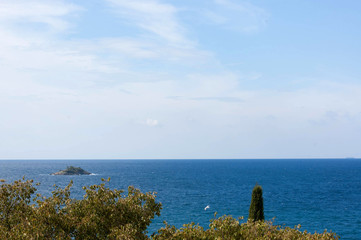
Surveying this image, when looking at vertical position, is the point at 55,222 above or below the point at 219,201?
above

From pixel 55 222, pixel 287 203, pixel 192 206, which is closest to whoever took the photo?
pixel 55 222

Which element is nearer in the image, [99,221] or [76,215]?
[99,221]

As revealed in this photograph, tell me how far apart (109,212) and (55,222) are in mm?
3053

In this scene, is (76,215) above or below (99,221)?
above

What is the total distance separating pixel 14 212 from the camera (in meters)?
21.6

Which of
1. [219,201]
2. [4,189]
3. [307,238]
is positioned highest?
[4,189]

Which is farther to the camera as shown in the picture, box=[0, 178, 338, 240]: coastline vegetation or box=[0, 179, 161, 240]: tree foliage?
box=[0, 178, 338, 240]: coastline vegetation

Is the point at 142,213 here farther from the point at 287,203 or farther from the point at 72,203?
the point at 287,203

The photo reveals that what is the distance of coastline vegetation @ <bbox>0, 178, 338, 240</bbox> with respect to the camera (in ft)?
62.5

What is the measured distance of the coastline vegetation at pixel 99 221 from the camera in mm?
19062

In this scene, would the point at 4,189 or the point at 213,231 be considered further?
the point at 4,189

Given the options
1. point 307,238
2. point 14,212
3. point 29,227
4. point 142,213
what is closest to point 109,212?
point 142,213

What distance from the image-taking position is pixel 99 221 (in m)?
20.1

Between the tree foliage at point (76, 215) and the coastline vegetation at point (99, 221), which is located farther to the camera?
the coastline vegetation at point (99, 221)
